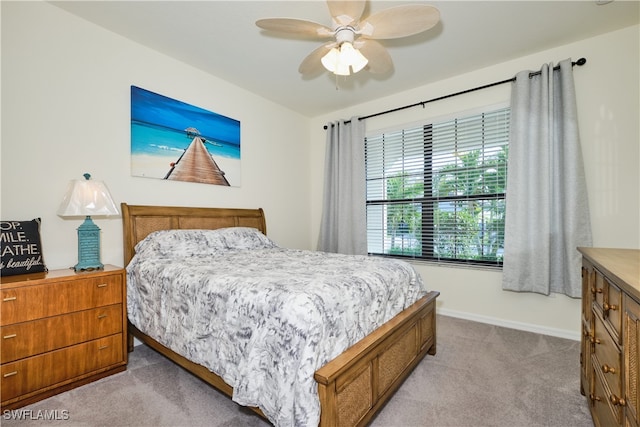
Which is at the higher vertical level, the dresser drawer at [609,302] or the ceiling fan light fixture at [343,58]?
the ceiling fan light fixture at [343,58]

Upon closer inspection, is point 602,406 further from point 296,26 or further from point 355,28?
point 296,26

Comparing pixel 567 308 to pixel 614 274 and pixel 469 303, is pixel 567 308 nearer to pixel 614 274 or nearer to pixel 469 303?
pixel 469 303

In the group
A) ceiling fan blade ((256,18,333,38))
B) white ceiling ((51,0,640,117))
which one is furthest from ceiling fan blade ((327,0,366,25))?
white ceiling ((51,0,640,117))

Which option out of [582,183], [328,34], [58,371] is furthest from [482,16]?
[58,371]

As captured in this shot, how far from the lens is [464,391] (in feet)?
6.16

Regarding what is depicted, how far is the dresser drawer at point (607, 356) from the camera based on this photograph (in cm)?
109

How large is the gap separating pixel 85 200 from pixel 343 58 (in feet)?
6.65

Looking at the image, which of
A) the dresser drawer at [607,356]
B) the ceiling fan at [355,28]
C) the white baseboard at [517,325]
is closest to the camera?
the dresser drawer at [607,356]

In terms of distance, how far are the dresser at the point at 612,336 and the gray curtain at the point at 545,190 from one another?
1079 mm

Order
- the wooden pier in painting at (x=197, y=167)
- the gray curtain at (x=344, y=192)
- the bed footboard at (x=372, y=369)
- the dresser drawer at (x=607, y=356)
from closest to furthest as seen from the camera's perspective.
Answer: the dresser drawer at (x=607, y=356), the bed footboard at (x=372, y=369), the wooden pier in painting at (x=197, y=167), the gray curtain at (x=344, y=192)

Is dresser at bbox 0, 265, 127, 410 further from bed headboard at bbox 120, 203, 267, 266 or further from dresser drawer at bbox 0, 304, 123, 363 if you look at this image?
bed headboard at bbox 120, 203, 267, 266

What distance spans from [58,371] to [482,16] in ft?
12.8

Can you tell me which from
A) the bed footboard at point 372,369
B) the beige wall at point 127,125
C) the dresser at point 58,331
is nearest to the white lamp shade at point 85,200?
the beige wall at point 127,125

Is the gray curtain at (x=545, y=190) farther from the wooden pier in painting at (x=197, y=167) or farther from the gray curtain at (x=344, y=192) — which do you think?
the wooden pier in painting at (x=197, y=167)
